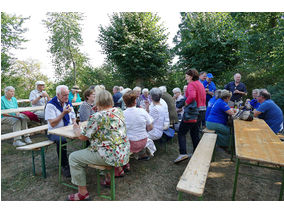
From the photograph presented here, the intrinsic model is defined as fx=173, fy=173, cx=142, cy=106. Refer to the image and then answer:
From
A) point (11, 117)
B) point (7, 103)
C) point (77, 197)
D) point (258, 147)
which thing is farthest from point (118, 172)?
point (7, 103)

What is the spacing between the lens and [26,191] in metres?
2.64

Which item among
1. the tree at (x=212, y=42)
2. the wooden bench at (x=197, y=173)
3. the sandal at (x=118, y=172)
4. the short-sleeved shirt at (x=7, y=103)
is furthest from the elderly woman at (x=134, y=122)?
the tree at (x=212, y=42)

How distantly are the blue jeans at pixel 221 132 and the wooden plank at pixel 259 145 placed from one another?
0.52 meters

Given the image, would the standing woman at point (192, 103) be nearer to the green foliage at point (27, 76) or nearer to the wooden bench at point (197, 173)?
the wooden bench at point (197, 173)

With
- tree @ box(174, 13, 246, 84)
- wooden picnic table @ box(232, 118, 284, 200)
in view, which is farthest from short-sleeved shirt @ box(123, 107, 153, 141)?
tree @ box(174, 13, 246, 84)

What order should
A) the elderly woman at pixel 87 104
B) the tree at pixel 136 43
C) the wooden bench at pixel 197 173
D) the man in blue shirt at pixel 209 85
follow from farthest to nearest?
the tree at pixel 136 43 → the man in blue shirt at pixel 209 85 → the elderly woman at pixel 87 104 → the wooden bench at pixel 197 173

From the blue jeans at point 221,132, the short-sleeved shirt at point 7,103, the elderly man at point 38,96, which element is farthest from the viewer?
the elderly man at point 38,96

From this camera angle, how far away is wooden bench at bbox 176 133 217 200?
1.86 meters

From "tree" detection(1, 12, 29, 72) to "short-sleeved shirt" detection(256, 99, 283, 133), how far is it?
13.2 m

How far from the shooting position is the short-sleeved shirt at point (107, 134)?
6.95 feet

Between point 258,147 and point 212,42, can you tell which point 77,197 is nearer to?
point 258,147

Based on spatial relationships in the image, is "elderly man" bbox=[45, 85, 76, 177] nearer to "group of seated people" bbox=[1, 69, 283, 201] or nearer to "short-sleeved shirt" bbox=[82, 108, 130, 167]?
"group of seated people" bbox=[1, 69, 283, 201]

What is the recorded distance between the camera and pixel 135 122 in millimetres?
2865

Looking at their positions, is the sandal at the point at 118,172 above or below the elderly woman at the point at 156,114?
below
